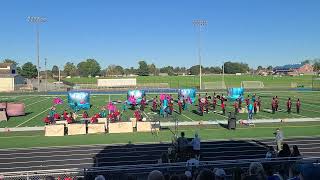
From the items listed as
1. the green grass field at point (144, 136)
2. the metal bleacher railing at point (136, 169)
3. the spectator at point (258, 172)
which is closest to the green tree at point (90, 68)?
the green grass field at point (144, 136)

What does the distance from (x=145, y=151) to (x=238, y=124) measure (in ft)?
33.7

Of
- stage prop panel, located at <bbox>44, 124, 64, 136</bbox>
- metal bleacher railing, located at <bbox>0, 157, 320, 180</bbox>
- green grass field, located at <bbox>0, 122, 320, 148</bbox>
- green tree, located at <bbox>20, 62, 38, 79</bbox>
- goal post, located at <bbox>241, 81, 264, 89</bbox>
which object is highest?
green tree, located at <bbox>20, 62, 38, 79</bbox>

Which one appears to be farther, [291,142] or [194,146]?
[291,142]

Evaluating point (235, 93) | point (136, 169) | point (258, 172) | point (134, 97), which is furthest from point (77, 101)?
point (258, 172)

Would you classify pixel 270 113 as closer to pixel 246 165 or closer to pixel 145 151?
pixel 145 151

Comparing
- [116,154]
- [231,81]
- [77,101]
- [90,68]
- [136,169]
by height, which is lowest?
[116,154]

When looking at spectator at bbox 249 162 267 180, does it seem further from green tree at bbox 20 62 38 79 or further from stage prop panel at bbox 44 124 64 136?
green tree at bbox 20 62 38 79

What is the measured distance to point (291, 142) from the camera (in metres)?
21.3

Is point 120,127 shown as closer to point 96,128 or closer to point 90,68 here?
point 96,128

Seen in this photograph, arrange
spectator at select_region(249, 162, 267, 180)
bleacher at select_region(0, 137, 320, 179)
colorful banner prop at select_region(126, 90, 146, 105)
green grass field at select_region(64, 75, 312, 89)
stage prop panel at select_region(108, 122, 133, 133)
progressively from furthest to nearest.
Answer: green grass field at select_region(64, 75, 312, 89)
colorful banner prop at select_region(126, 90, 146, 105)
stage prop panel at select_region(108, 122, 133, 133)
bleacher at select_region(0, 137, 320, 179)
spectator at select_region(249, 162, 267, 180)

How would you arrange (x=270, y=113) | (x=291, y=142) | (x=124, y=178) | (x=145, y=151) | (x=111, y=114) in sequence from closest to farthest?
(x=124, y=178) < (x=145, y=151) < (x=291, y=142) < (x=111, y=114) < (x=270, y=113)

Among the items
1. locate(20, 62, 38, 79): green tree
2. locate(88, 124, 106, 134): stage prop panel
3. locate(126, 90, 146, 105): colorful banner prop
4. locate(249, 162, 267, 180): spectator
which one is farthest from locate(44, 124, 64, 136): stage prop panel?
locate(20, 62, 38, 79): green tree

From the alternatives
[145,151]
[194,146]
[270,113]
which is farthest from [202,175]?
[270,113]

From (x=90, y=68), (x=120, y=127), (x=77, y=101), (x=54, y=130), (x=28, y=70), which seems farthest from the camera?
(x=90, y=68)
